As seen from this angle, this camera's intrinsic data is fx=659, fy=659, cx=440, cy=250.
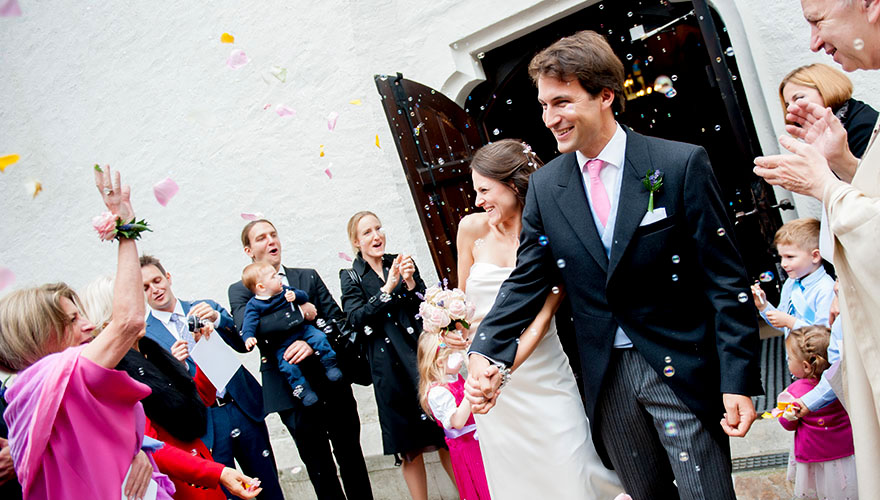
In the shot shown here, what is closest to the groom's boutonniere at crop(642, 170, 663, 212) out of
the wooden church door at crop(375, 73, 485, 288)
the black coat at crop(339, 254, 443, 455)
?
the black coat at crop(339, 254, 443, 455)

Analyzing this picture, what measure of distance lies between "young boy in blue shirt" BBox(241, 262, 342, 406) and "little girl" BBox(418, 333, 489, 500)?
3.14 ft

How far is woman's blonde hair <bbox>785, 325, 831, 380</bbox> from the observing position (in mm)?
2930

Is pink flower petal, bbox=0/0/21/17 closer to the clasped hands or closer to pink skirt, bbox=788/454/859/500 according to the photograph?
the clasped hands

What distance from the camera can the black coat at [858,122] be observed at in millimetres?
2873

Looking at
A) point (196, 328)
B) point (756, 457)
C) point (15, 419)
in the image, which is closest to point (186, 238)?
point (196, 328)

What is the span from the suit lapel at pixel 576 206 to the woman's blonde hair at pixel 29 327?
6.43 ft

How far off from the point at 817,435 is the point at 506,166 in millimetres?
1816

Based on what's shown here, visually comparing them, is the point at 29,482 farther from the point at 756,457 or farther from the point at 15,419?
the point at 756,457

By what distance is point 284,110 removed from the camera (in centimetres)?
606

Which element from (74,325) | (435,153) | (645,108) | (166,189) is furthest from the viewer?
(645,108)

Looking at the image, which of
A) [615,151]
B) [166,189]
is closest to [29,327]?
[615,151]

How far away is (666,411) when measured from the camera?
2213 mm

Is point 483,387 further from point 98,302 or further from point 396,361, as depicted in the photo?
point 98,302

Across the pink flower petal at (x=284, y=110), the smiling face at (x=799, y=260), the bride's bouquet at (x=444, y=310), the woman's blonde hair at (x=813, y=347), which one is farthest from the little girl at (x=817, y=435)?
the pink flower petal at (x=284, y=110)
